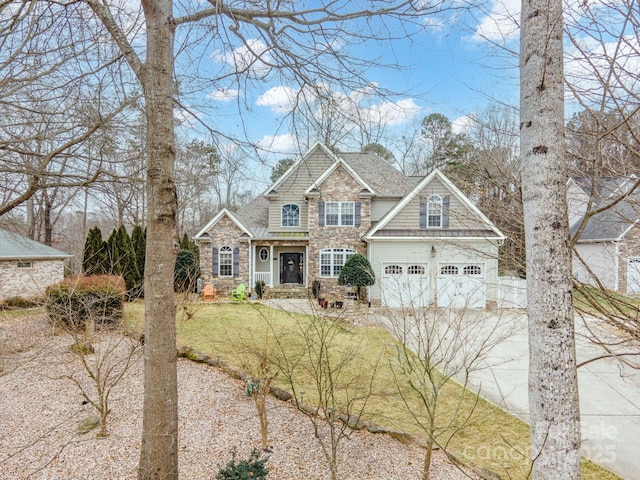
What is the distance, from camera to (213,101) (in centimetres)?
385

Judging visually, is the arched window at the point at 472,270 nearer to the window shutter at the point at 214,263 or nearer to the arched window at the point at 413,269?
the arched window at the point at 413,269

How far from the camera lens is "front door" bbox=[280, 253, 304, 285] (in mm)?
18438

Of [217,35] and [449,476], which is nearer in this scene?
[217,35]

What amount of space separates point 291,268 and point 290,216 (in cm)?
291

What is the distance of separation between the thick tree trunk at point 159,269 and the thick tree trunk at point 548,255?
258 cm

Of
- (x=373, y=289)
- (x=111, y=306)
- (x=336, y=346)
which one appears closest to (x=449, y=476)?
(x=336, y=346)

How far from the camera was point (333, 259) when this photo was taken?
52.1ft

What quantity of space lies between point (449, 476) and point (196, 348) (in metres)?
6.06

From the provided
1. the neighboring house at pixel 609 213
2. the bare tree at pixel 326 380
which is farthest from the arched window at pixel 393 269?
the neighboring house at pixel 609 213

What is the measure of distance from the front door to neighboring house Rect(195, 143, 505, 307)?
0.17 feet

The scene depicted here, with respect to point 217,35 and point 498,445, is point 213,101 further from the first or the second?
point 498,445

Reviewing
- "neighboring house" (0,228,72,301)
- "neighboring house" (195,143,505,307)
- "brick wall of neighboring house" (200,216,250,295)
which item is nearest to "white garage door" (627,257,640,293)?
"neighboring house" (195,143,505,307)

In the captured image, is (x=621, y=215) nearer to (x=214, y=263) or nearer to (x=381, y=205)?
(x=381, y=205)

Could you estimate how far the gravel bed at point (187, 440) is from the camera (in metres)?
3.71
